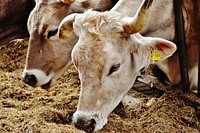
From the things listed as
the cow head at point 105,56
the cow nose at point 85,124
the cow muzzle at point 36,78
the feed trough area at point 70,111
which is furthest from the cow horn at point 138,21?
the cow muzzle at point 36,78

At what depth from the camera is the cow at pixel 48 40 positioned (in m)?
4.68

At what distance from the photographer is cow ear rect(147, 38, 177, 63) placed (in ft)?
12.0

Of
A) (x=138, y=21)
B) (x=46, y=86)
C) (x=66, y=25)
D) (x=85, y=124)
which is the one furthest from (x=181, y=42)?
(x=46, y=86)

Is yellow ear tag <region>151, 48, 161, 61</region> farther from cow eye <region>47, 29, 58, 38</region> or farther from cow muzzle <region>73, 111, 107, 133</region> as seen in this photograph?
cow eye <region>47, 29, 58, 38</region>

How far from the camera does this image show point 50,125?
415 cm

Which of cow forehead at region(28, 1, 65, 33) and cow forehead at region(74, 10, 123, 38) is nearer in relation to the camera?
cow forehead at region(74, 10, 123, 38)

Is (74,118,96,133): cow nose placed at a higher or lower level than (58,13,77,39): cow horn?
lower

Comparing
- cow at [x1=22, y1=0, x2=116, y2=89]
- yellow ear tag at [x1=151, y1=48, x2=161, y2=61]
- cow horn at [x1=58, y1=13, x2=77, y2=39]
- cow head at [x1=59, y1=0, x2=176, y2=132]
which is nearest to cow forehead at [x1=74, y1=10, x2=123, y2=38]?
cow head at [x1=59, y1=0, x2=176, y2=132]

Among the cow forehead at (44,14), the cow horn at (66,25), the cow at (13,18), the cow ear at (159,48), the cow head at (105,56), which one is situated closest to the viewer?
the cow head at (105,56)

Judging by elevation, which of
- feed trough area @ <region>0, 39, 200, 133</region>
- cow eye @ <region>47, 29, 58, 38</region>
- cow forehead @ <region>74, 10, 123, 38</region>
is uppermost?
cow forehead @ <region>74, 10, 123, 38</region>

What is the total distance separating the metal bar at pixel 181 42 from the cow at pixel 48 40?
914mm

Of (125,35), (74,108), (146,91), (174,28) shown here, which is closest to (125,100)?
(146,91)

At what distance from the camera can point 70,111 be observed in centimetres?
457

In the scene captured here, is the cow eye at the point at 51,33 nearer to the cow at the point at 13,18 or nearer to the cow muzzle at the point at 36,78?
the cow muzzle at the point at 36,78
